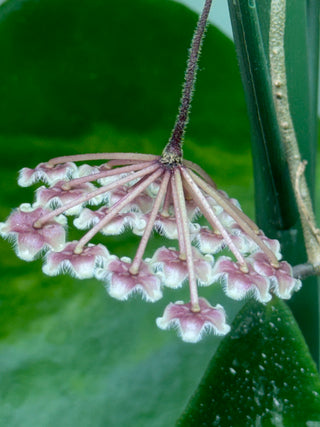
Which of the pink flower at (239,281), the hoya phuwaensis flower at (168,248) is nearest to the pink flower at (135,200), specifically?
the hoya phuwaensis flower at (168,248)

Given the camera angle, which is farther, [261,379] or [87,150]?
[87,150]

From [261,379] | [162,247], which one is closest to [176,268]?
[162,247]

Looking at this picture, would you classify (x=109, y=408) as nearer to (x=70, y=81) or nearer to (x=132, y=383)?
(x=132, y=383)

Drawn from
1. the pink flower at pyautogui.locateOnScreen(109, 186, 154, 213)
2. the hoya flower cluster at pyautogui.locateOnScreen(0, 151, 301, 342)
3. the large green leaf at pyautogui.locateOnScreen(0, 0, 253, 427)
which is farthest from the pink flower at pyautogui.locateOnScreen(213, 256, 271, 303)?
the large green leaf at pyautogui.locateOnScreen(0, 0, 253, 427)

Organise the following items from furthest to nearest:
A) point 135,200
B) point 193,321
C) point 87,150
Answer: point 87,150 < point 135,200 < point 193,321

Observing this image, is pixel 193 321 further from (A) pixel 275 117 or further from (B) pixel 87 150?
(B) pixel 87 150

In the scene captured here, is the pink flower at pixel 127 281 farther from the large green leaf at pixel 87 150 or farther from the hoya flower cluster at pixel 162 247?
the large green leaf at pixel 87 150
